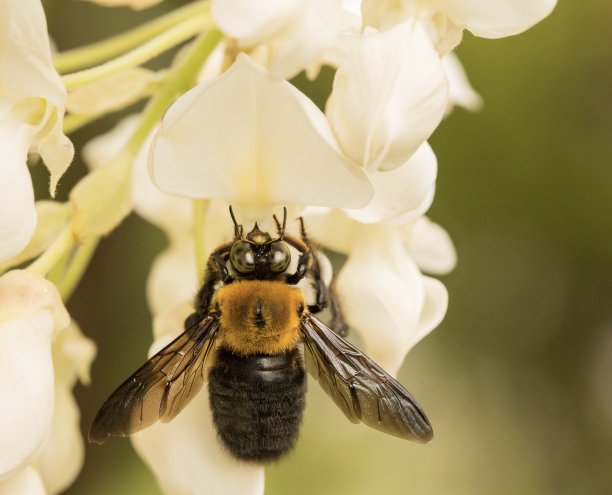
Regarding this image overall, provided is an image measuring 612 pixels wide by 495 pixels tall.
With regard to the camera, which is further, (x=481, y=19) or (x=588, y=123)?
(x=588, y=123)

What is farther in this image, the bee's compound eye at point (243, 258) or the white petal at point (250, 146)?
the bee's compound eye at point (243, 258)

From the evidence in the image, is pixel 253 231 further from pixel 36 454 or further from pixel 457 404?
pixel 457 404

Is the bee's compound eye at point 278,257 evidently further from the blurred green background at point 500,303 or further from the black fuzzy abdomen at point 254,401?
the blurred green background at point 500,303

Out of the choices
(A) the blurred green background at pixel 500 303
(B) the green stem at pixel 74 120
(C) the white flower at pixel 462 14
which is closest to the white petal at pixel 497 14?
(C) the white flower at pixel 462 14

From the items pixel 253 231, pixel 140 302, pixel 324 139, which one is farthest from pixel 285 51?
pixel 140 302

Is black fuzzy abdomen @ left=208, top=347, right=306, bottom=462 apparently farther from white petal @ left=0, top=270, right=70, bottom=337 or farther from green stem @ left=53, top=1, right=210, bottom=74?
green stem @ left=53, top=1, right=210, bottom=74

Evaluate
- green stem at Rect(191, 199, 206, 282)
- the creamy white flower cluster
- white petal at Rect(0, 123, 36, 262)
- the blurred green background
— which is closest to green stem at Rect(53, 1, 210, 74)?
the creamy white flower cluster

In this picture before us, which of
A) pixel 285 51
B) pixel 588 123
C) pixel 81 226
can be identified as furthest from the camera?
pixel 588 123
